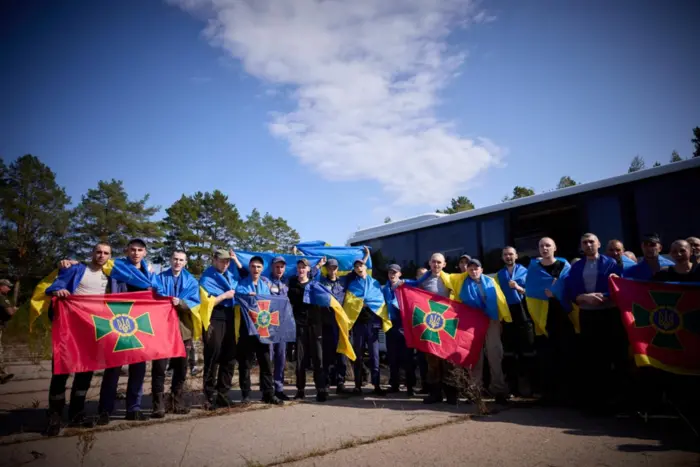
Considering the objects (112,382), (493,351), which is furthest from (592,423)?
(112,382)

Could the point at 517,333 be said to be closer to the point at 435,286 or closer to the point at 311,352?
the point at 435,286

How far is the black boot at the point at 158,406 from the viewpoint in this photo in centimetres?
493

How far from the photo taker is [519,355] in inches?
236

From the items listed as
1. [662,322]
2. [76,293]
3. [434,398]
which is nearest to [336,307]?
[434,398]

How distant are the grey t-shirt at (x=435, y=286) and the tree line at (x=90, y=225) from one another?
3276 centimetres

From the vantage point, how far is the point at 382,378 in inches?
343

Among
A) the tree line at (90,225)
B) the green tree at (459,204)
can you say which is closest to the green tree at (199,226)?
the tree line at (90,225)

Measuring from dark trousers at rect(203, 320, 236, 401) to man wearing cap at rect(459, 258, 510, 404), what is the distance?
357 centimetres

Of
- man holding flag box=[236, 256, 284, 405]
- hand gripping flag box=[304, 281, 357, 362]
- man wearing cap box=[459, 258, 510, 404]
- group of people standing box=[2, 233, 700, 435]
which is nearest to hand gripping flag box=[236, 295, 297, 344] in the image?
man holding flag box=[236, 256, 284, 405]

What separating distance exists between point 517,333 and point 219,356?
442 cm

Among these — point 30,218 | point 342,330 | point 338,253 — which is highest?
point 30,218

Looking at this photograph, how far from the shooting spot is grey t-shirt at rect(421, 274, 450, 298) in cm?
639

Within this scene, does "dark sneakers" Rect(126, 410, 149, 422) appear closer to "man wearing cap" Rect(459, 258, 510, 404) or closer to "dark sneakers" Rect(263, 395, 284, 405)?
"dark sneakers" Rect(263, 395, 284, 405)

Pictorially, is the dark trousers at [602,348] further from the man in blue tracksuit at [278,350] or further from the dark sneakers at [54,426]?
the dark sneakers at [54,426]
